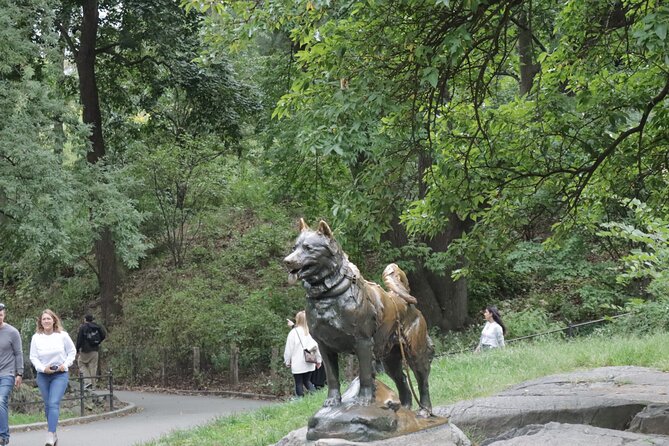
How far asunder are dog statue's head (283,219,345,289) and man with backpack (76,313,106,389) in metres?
14.6

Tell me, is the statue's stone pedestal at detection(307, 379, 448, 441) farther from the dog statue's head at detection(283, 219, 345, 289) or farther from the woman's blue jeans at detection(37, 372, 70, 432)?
the woman's blue jeans at detection(37, 372, 70, 432)

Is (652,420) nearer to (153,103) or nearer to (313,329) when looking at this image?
(313,329)

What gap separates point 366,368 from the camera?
6.59 m

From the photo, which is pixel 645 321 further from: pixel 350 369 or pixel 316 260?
pixel 316 260

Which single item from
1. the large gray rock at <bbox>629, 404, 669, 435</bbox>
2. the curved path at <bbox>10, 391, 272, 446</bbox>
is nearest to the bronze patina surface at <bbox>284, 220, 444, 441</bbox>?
the large gray rock at <bbox>629, 404, 669, 435</bbox>

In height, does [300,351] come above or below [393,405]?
above

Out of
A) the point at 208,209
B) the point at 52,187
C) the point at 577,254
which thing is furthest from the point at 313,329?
the point at 208,209

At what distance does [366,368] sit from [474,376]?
714cm

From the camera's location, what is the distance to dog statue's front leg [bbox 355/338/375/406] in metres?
6.49

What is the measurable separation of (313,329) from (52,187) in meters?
13.0

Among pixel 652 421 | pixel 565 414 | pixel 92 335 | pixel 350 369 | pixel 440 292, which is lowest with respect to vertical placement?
pixel 652 421

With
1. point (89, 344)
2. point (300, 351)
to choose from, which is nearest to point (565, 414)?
point (300, 351)

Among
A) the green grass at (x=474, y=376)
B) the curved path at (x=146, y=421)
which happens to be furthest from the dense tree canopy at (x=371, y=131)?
the curved path at (x=146, y=421)

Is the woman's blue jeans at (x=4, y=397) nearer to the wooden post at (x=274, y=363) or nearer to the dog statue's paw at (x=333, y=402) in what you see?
the dog statue's paw at (x=333, y=402)
